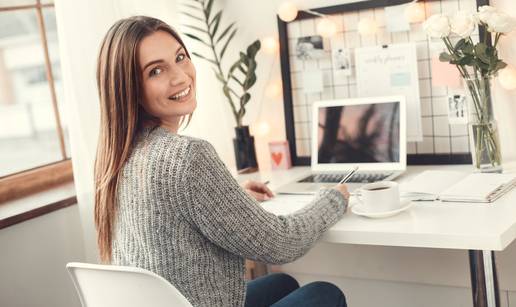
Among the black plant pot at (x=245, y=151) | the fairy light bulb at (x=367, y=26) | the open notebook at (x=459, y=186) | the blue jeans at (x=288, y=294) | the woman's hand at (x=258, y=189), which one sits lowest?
the blue jeans at (x=288, y=294)

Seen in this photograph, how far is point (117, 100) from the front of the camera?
5.20 feet

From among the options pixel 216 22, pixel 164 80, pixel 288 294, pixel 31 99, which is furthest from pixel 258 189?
pixel 31 99

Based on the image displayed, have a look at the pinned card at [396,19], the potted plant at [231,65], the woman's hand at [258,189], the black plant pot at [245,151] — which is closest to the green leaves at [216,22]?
the potted plant at [231,65]

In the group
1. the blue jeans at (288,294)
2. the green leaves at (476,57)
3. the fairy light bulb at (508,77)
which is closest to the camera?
the blue jeans at (288,294)

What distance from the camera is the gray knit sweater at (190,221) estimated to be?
1493 millimetres

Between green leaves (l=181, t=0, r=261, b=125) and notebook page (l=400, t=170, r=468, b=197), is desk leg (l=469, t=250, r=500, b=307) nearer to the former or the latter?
notebook page (l=400, t=170, r=468, b=197)

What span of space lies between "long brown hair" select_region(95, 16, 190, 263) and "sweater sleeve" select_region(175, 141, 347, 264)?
17 centimetres

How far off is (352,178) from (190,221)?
0.79 metres

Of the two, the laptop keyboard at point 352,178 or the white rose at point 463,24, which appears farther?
the laptop keyboard at point 352,178

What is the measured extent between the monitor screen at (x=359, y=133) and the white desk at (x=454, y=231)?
1.27 ft

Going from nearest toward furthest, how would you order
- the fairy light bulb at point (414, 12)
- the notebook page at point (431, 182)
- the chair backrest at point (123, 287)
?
1. the chair backrest at point (123, 287)
2. the notebook page at point (431, 182)
3. the fairy light bulb at point (414, 12)

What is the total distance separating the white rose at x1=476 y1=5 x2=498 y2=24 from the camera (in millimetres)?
1994

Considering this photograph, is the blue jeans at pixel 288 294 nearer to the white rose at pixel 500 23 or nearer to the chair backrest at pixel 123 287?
the chair backrest at pixel 123 287

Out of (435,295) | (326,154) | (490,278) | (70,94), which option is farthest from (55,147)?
(490,278)
